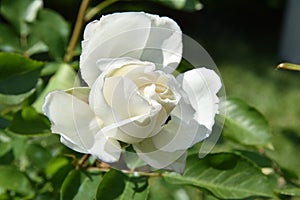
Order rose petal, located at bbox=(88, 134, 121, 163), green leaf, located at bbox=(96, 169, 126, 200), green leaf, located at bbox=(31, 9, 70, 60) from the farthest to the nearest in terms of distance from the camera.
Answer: green leaf, located at bbox=(31, 9, 70, 60), green leaf, located at bbox=(96, 169, 126, 200), rose petal, located at bbox=(88, 134, 121, 163)

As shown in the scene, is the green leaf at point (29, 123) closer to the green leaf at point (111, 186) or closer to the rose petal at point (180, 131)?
the green leaf at point (111, 186)

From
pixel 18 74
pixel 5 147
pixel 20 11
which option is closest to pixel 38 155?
pixel 5 147

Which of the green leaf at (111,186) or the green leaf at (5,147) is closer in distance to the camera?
the green leaf at (111,186)

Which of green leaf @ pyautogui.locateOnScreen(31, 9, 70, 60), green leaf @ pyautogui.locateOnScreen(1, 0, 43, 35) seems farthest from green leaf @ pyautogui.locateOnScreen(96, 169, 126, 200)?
green leaf @ pyautogui.locateOnScreen(1, 0, 43, 35)

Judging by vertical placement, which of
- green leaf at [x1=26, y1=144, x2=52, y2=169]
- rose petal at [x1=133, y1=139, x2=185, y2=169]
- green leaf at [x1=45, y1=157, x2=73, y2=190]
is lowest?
green leaf at [x1=26, y1=144, x2=52, y2=169]

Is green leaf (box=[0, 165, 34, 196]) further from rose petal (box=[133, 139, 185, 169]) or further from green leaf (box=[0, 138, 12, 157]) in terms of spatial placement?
rose petal (box=[133, 139, 185, 169])

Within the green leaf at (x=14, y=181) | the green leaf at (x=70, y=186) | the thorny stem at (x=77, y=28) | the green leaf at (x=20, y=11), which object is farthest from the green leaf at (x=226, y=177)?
the green leaf at (x=20, y=11)

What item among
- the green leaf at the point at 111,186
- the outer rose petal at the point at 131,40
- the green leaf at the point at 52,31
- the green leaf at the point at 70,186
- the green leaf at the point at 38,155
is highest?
the outer rose petal at the point at 131,40

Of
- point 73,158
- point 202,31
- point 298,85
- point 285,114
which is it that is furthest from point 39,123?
point 202,31

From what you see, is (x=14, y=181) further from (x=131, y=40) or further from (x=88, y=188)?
(x=131, y=40)
